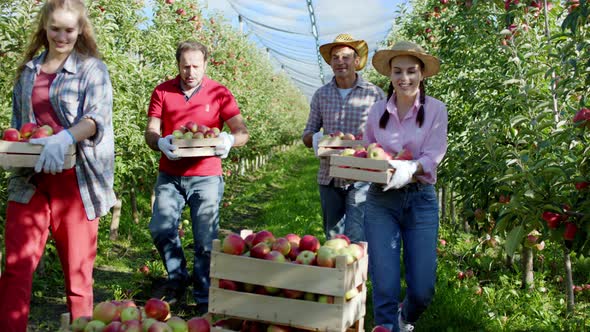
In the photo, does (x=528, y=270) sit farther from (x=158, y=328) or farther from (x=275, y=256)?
(x=158, y=328)

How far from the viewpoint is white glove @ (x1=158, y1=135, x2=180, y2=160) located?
3.89 meters

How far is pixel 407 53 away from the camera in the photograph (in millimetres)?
3301

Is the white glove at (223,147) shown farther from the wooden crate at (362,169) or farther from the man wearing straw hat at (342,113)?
the wooden crate at (362,169)

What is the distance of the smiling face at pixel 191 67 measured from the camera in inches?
161

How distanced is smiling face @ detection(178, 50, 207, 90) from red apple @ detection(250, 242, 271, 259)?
1.83 metres

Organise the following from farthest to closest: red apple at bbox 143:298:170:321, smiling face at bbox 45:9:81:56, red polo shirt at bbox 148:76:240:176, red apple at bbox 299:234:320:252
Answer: red polo shirt at bbox 148:76:240:176 < smiling face at bbox 45:9:81:56 < red apple at bbox 299:234:320:252 < red apple at bbox 143:298:170:321

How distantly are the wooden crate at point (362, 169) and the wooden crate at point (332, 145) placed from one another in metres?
0.54

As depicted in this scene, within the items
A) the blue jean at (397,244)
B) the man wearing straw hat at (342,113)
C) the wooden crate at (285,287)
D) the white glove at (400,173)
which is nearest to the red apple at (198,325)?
the wooden crate at (285,287)

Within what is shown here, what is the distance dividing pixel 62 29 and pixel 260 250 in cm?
132

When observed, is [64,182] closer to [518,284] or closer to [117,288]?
[117,288]

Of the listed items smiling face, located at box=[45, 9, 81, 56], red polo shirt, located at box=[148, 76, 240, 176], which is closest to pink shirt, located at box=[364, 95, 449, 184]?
red polo shirt, located at box=[148, 76, 240, 176]

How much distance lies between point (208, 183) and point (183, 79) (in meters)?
0.67

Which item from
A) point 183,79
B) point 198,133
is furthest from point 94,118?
point 183,79

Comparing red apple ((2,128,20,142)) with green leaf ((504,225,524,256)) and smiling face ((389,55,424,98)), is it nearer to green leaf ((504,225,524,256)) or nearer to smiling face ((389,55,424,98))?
smiling face ((389,55,424,98))
